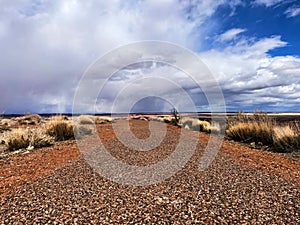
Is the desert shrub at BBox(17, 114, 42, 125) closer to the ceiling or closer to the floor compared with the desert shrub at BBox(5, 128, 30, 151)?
closer to the ceiling

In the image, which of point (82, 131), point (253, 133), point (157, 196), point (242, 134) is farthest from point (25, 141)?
point (253, 133)

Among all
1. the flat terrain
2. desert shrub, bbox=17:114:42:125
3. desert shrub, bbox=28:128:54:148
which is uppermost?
desert shrub, bbox=17:114:42:125

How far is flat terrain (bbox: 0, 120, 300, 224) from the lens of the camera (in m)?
3.56

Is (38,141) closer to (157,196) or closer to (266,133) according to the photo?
(157,196)

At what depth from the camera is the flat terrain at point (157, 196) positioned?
3561 millimetres

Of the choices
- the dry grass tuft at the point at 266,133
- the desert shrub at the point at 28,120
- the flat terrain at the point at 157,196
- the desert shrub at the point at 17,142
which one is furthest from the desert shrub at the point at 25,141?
the desert shrub at the point at 28,120

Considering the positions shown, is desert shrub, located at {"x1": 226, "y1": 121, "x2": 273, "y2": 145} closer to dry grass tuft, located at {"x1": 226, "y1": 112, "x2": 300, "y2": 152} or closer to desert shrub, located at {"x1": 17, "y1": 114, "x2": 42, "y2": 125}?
dry grass tuft, located at {"x1": 226, "y1": 112, "x2": 300, "y2": 152}

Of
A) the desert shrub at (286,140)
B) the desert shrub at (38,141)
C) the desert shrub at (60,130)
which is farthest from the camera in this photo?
the desert shrub at (60,130)

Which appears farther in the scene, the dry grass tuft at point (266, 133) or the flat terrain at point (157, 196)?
the dry grass tuft at point (266, 133)

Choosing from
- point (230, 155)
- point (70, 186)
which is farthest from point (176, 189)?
point (230, 155)

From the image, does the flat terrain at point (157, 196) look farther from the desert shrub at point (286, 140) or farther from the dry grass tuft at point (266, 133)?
the dry grass tuft at point (266, 133)

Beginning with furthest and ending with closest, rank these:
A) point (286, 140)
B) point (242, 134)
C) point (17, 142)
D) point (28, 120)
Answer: point (28, 120) < point (242, 134) < point (17, 142) < point (286, 140)

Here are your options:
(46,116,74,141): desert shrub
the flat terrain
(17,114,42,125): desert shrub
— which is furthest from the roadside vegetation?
(17,114,42,125): desert shrub

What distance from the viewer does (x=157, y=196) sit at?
4297mm
